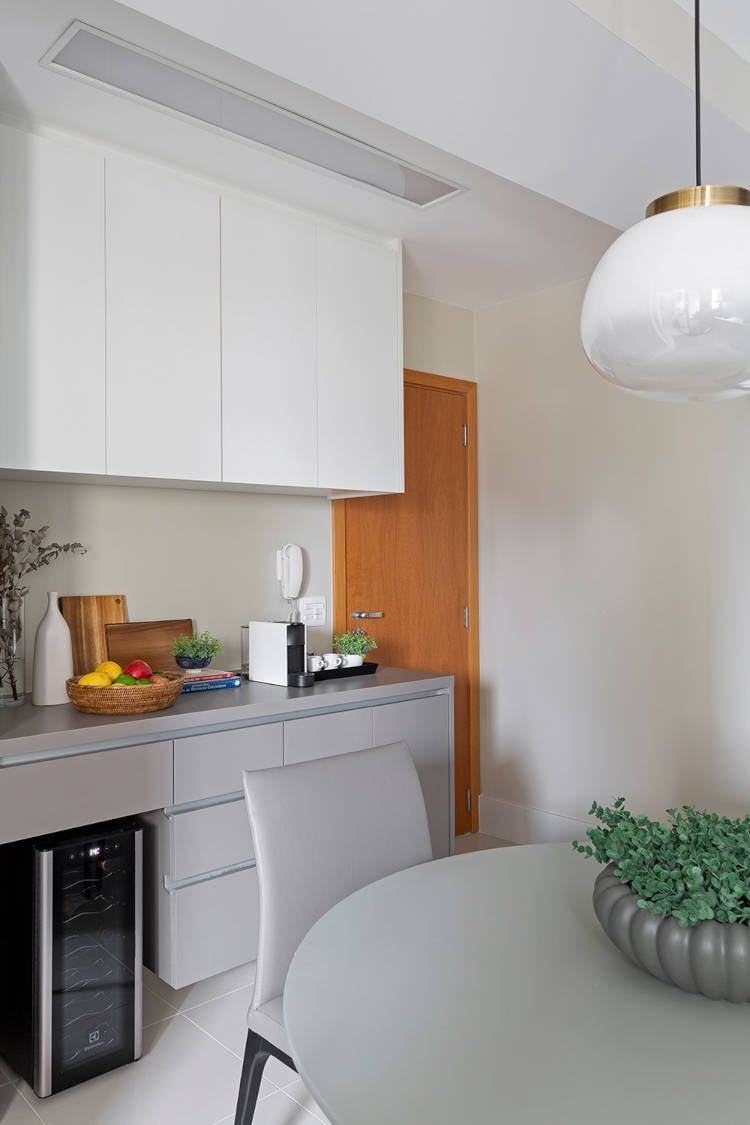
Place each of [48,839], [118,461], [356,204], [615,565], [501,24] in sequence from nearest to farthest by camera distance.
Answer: [501,24]
[48,839]
[118,461]
[356,204]
[615,565]

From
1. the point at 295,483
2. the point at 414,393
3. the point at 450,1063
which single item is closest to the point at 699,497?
the point at 414,393

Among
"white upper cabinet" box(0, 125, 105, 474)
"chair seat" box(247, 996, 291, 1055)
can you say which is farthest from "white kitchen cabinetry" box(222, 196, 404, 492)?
"chair seat" box(247, 996, 291, 1055)

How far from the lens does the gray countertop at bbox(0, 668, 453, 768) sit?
2.13 metres

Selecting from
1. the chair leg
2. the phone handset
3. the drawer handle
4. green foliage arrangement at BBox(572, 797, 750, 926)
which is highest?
the phone handset

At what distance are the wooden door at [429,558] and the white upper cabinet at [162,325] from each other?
1.08m

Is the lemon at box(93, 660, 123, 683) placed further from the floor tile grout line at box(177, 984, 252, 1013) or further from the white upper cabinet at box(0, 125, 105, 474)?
the floor tile grout line at box(177, 984, 252, 1013)

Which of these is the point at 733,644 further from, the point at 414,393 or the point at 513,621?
the point at 414,393

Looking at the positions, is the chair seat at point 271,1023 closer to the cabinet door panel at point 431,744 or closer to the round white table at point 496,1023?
the round white table at point 496,1023

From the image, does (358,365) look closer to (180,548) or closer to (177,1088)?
(180,548)

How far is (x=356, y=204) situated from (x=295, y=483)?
989mm

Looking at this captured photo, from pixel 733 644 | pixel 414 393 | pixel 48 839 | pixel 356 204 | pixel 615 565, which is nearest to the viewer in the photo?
pixel 48 839

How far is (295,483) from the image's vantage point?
292 cm

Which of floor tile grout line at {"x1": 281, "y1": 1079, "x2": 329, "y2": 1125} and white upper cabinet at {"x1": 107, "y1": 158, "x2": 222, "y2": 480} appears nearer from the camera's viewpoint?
floor tile grout line at {"x1": 281, "y1": 1079, "x2": 329, "y2": 1125}

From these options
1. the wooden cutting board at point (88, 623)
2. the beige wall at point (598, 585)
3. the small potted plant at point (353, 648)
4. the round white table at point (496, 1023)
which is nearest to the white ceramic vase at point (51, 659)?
the wooden cutting board at point (88, 623)
